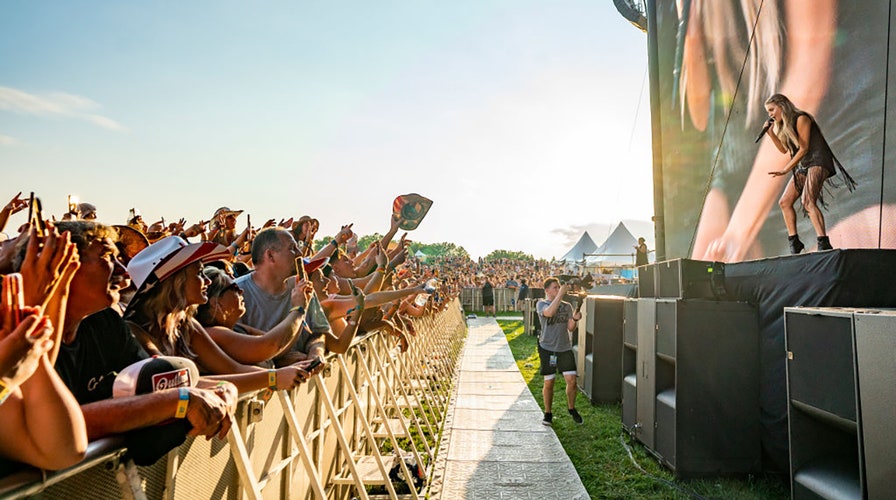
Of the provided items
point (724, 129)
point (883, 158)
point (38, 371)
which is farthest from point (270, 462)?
point (724, 129)

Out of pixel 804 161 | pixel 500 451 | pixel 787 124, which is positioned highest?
pixel 787 124

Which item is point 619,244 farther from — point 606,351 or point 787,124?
point 787,124

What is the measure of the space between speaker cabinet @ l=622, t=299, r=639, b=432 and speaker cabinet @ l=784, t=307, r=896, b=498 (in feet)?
8.52

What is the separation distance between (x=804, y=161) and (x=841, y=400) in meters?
3.96

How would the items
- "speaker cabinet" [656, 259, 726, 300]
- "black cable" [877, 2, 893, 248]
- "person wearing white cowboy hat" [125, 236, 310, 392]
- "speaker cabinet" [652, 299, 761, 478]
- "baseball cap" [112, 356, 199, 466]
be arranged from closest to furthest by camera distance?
"baseball cap" [112, 356, 199, 466] → "person wearing white cowboy hat" [125, 236, 310, 392] → "speaker cabinet" [652, 299, 761, 478] → "speaker cabinet" [656, 259, 726, 300] → "black cable" [877, 2, 893, 248]

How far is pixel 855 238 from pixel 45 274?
8162 millimetres

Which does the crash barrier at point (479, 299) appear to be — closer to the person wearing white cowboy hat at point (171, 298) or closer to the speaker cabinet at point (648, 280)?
the speaker cabinet at point (648, 280)

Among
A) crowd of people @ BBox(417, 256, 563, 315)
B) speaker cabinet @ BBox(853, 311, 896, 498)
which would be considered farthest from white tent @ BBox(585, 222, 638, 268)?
speaker cabinet @ BBox(853, 311, 896, 498)

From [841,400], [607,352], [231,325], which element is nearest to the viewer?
[231,325]

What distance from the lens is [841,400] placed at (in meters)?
3.44

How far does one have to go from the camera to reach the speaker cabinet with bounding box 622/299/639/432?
21.6 feet

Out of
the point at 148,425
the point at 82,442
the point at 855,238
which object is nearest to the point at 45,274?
the point at 82,442

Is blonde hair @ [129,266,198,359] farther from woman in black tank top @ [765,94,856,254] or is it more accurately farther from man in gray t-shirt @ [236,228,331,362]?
woman in black tank top @ [765,94,856,254]

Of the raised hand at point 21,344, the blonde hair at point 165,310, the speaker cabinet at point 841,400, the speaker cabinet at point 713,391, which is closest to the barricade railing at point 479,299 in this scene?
the speaker cabinet at point 713,391
